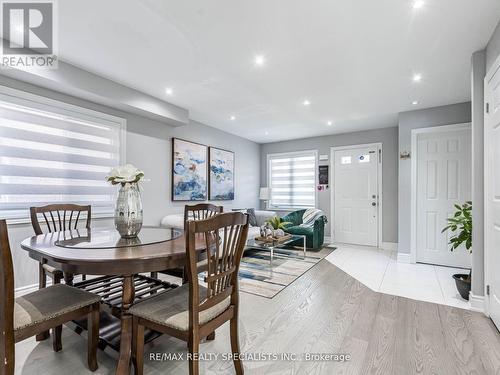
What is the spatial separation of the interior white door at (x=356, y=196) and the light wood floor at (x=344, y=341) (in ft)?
9.17

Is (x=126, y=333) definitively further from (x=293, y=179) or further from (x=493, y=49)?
(x=293, y=179)

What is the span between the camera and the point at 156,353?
1758mm

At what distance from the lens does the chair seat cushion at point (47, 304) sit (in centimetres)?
131

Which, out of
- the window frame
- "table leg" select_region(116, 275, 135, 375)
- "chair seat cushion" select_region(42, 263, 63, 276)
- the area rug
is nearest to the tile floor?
the area rug

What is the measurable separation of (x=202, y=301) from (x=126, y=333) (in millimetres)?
438

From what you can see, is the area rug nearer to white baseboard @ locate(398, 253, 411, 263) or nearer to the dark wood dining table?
white baseboard @ locate(398, 253, 411, 263)

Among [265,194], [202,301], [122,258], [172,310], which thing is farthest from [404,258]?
[122,258]

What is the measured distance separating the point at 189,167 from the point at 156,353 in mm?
3185

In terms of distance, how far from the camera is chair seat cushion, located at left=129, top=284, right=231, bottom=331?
130 cm

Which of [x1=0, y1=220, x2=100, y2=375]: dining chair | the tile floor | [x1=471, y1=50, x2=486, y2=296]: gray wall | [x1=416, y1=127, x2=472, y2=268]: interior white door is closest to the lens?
[x1=0, y1=220, x2=100, y2=375]: dining chair

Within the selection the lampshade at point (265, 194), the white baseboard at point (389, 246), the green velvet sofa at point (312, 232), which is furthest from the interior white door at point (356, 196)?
the lampshade at point (265, 194)

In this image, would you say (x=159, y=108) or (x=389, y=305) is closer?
(x=389, y=305)

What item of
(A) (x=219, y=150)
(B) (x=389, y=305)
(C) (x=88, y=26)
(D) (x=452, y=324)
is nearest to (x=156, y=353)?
→ (B) (x=389, y=305)

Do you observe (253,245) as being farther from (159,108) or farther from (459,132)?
(459,132)
